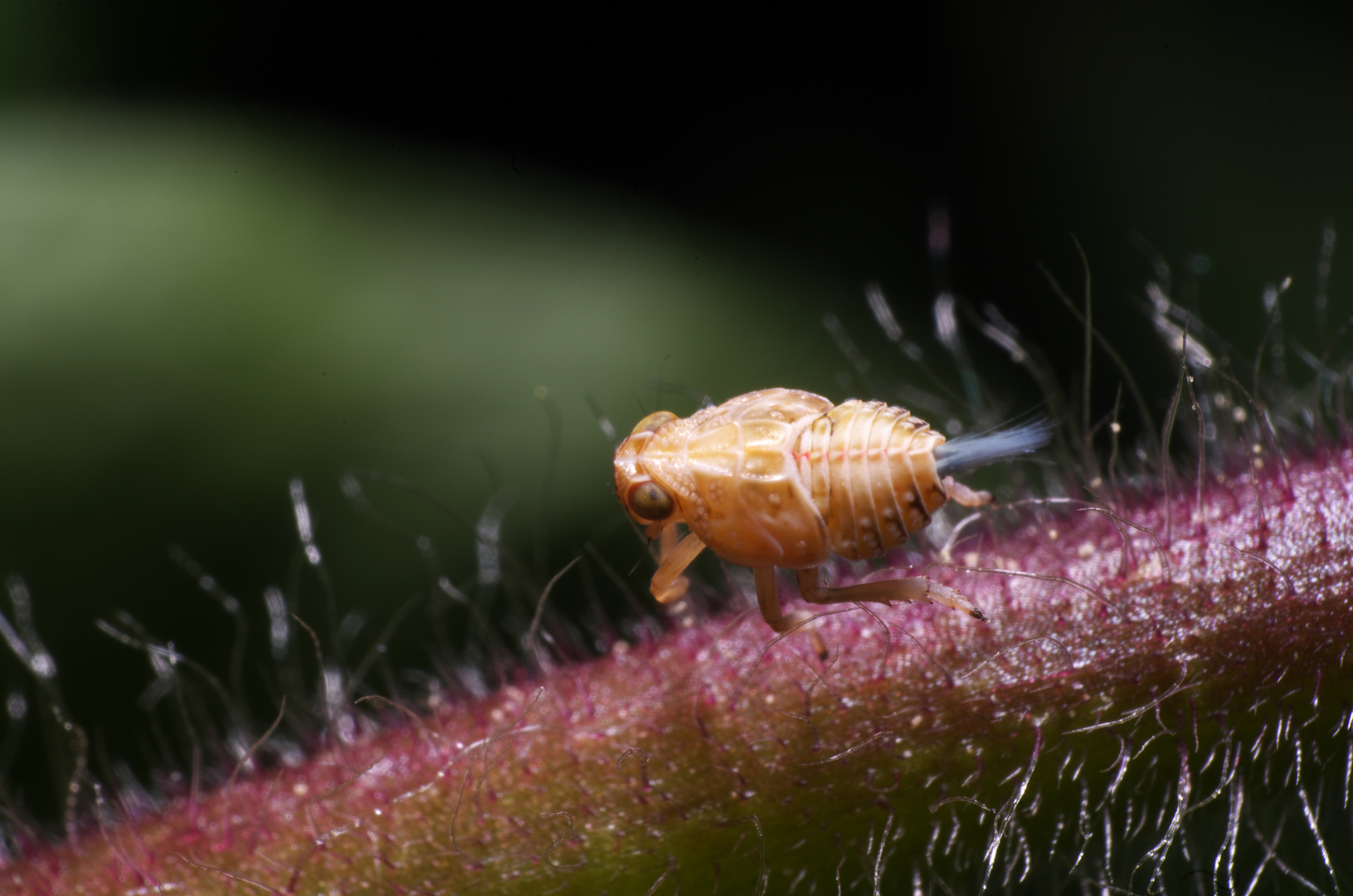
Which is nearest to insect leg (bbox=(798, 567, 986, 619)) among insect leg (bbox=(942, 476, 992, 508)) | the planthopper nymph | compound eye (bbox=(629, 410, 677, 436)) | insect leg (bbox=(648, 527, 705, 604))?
the planthopper nymph

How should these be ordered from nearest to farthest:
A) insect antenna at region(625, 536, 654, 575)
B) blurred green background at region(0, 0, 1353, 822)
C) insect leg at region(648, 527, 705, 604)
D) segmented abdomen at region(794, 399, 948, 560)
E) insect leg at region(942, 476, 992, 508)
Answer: segmented abdomen at region(794, 399, 948, 560) → insect leg at region(942, 476, 992, 508) → insect leg at region(648, 527, 705, 604) → insect antenna at region(625, 536, 654, 575) → blurred green background at region(0, 0, 1353, 822)

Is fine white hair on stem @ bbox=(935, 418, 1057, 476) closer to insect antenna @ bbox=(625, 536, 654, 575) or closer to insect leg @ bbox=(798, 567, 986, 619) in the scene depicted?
insect leg @ bbox=(798, 567, 986, 619)

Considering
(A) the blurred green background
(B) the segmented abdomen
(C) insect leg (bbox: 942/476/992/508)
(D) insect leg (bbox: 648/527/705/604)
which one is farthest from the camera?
(A) the blurred green background

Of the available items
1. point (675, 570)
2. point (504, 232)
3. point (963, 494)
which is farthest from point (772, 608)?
point (504, 232)

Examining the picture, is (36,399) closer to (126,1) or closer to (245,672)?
(245,672)

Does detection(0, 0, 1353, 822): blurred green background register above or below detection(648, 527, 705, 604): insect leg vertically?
above

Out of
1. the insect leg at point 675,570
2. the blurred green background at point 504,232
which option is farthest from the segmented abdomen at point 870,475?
the blurred green background at point 504,232
